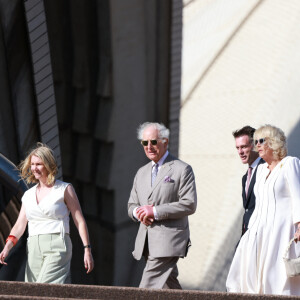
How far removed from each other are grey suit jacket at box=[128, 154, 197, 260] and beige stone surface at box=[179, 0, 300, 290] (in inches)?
218

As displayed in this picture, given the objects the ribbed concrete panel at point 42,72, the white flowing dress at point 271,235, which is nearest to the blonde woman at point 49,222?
the white flowing dress at point 271,235

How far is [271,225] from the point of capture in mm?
5625

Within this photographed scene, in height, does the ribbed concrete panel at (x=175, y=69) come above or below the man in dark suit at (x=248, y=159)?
above

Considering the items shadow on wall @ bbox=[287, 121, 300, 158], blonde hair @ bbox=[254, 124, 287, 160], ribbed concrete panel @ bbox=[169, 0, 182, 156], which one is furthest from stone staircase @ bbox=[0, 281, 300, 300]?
ribbed concrete panel @ bbox=[169, 0, 182, 156]

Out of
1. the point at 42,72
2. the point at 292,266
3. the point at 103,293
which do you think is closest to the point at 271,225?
the point at 292,266

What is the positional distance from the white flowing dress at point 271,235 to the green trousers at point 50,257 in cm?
94

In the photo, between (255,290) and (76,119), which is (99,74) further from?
(255,290)

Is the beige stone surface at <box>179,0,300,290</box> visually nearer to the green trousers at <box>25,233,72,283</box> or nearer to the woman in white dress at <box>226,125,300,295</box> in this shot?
the woman in white dress at <box>226,125,300,295</box>

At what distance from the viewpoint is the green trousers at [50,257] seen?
5.51 m

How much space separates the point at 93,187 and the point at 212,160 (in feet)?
13.1

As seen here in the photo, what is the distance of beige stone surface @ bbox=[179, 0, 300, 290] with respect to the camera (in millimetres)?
12430

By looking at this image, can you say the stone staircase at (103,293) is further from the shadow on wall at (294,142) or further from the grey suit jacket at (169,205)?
the shadow on wall at (294,142)

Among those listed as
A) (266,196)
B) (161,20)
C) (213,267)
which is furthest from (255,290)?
(213,267)

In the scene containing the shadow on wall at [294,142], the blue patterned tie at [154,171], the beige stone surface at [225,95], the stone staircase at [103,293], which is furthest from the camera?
the beige stone surface at [225,95]
